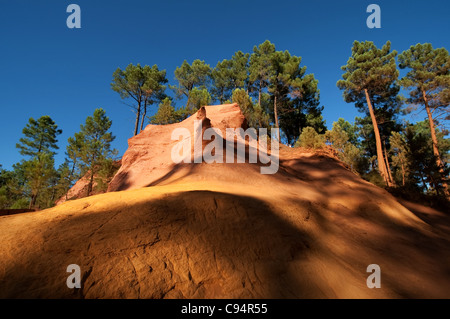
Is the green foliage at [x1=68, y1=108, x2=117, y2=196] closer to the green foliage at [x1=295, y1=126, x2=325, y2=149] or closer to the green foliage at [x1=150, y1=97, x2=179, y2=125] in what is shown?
the green foliage at [x1=150, y1=97, x2=179, y2=125]

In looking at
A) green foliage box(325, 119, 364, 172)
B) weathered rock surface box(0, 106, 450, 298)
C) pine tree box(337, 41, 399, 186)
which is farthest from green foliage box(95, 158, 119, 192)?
pine tree box(337, 41, 399, 186)

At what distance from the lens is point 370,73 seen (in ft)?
71.6

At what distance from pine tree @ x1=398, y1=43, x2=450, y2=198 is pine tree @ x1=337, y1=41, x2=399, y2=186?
2.58 m

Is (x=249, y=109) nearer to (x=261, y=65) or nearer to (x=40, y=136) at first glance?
(x=261, y=65)

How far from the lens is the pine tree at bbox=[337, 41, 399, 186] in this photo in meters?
20.8

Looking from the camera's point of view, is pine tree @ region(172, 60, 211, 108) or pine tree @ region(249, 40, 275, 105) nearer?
pine tree @ region(249, 40, 275, 105)

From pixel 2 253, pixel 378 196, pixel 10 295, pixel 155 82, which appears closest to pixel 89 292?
pixel 10 295

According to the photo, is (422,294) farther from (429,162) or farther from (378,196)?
(429,162)

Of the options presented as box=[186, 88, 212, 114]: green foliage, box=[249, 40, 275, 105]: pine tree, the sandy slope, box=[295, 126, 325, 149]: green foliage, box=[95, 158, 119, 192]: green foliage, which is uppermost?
box=[249, 40, 275, 105]: pine tree

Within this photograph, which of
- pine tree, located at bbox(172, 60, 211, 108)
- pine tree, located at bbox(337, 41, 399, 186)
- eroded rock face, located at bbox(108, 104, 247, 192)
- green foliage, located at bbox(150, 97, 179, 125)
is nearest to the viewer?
eroded rock face, located at bbox(108, 104, 247, 192)

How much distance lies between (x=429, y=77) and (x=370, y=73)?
633cm

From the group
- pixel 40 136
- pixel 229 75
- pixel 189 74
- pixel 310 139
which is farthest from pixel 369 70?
pixel 40 136

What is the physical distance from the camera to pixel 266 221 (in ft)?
Result: 15.3

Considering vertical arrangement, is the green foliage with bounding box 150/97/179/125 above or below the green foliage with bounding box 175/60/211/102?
below
